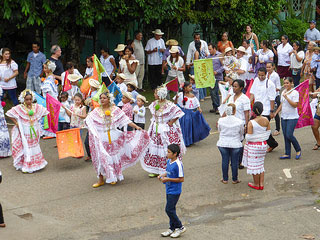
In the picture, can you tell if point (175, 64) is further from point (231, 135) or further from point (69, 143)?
point (231, 135)

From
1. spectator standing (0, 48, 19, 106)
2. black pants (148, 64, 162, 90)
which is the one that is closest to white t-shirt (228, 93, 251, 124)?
spectator standing (0, 48, 19, 106)

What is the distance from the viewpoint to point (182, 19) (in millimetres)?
19531

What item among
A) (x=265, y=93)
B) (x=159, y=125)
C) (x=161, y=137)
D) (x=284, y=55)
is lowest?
(x=161, y=137)

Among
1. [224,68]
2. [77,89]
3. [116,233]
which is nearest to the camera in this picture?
[116,233]

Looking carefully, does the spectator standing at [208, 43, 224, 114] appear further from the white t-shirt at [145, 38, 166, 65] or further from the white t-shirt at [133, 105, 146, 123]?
the white t-shirt at [133, 105, 146, 123]

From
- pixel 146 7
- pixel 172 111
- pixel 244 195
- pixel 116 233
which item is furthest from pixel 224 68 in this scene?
pixel 116 233

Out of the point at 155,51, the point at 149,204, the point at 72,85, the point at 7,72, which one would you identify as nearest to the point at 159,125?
the point at 149,204

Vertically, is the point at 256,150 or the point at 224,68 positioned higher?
the point at 224,68

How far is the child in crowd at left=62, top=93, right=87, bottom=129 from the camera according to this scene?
11719 millimetres

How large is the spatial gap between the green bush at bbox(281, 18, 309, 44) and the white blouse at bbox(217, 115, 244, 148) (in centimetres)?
1650

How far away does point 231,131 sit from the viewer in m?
9.61

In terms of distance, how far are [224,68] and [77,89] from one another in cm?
406

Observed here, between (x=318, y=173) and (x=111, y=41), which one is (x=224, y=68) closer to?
(x=318, y=173)

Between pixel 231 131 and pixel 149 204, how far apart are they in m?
1.92
